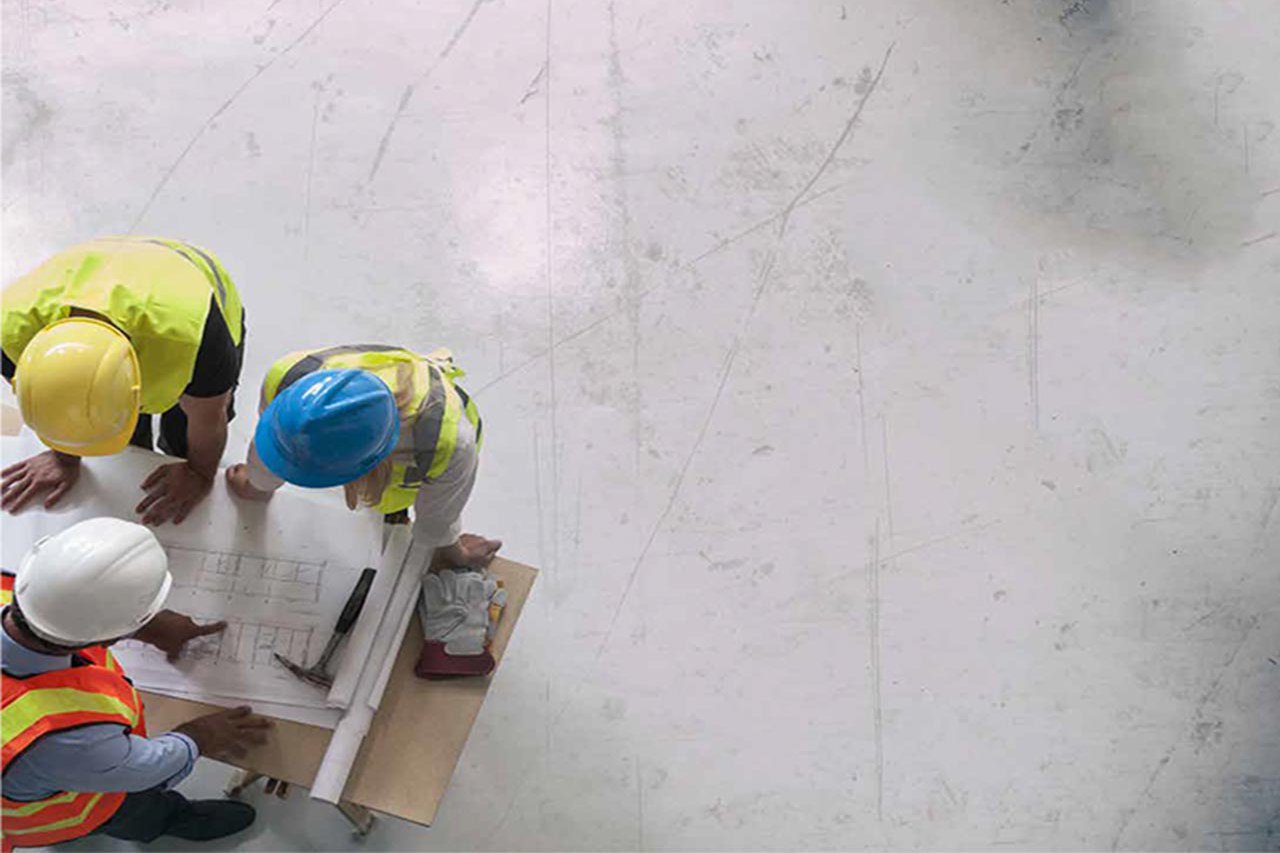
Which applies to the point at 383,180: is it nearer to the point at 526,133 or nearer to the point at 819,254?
the point at 526,133

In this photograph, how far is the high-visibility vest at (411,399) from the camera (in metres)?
1.88

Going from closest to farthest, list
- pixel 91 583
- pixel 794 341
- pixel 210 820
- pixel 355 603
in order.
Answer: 1. pixel 91 583
2. pixel 355 603
3. pixel 210 820
4. pixel 794 341

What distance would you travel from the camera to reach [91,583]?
1.67 meters

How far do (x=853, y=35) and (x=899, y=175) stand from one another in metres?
0.48

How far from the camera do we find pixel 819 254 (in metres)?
3.05

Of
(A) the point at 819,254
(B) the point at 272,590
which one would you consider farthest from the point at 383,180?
(B) the point at 272,590

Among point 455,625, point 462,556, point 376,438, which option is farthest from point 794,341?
point 376,438

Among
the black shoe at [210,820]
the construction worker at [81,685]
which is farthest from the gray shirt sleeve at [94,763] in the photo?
the black shoe at [210,820]

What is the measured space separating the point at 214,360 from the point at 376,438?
40cm

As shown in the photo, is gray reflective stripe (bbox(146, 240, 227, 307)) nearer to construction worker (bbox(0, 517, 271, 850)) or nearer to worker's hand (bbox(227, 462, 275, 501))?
worker's hand (bbox(227, 462, 275, 501))

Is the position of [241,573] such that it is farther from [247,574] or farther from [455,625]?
[455,625]

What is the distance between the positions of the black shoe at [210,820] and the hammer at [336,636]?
2.16 feet

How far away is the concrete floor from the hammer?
0.70 metres

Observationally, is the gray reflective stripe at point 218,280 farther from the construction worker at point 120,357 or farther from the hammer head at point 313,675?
the hammer head at point 313,675
